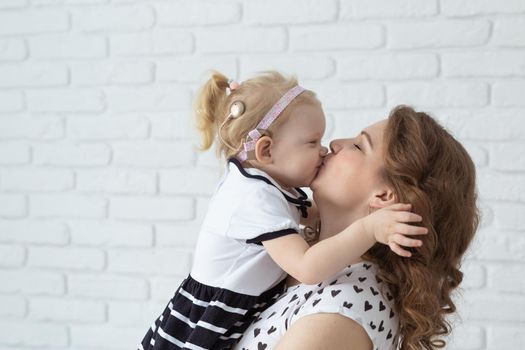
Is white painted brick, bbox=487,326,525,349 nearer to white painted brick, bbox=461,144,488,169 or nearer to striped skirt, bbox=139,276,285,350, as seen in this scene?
white painted brick, bbox=461,144,488,169

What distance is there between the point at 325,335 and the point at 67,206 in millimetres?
1667

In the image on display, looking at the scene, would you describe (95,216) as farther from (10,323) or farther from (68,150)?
(10,323)

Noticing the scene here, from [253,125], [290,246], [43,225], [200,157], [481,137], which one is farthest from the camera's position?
[43,225]

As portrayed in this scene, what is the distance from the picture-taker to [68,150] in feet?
8.84

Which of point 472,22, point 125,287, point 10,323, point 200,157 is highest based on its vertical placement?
point 472,22

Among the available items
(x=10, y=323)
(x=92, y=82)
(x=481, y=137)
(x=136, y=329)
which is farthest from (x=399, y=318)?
(x=10, y=323)

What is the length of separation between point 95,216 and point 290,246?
1.48 meters

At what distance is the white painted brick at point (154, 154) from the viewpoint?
2.55 metres

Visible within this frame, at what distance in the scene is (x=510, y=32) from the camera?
2.28 m

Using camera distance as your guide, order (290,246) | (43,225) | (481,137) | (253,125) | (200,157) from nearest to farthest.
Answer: (290,246) < (253,125) < (481,137) < (200,157) < (43,225)

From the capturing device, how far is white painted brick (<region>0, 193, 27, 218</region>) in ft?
9.08

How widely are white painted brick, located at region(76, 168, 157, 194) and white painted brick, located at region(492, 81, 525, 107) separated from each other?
120 centimetres

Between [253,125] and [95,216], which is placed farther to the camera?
[95,216]

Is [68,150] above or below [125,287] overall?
above
